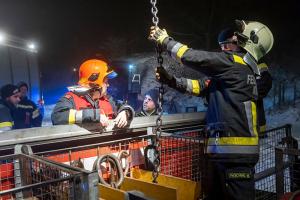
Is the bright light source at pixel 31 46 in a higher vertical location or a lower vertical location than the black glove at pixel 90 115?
higher

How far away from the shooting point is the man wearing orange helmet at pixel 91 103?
3893 mm

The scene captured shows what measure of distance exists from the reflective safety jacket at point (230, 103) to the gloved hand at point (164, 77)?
0.84ft

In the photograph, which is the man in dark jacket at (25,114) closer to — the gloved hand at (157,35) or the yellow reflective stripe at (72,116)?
the yellow reflective stripe at (72,116)

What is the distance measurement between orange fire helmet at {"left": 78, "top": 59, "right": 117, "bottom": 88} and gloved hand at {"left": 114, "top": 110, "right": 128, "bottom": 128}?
2.16ft

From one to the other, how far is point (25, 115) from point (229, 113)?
245 inches

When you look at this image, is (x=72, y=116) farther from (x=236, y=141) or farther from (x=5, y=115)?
(x=5, y=115)

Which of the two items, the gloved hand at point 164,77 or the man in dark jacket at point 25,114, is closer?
the gloved hand at point 164,77

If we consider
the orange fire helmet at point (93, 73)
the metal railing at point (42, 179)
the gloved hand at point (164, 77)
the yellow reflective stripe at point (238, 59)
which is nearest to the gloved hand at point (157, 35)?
the gloved hand at point (164, 77)

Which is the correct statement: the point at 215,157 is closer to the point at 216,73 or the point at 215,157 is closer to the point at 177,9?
the point at 216,73

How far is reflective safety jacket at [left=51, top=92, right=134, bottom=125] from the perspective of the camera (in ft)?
12.6

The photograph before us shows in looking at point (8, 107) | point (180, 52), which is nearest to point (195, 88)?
point (180, 52)

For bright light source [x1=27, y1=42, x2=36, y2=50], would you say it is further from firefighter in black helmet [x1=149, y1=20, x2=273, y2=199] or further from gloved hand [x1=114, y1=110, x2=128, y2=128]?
firefighter in black helmet [x1=149, y1=20, x2=273, y2=199]

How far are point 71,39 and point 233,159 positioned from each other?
118 ft

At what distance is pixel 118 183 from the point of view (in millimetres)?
3844
